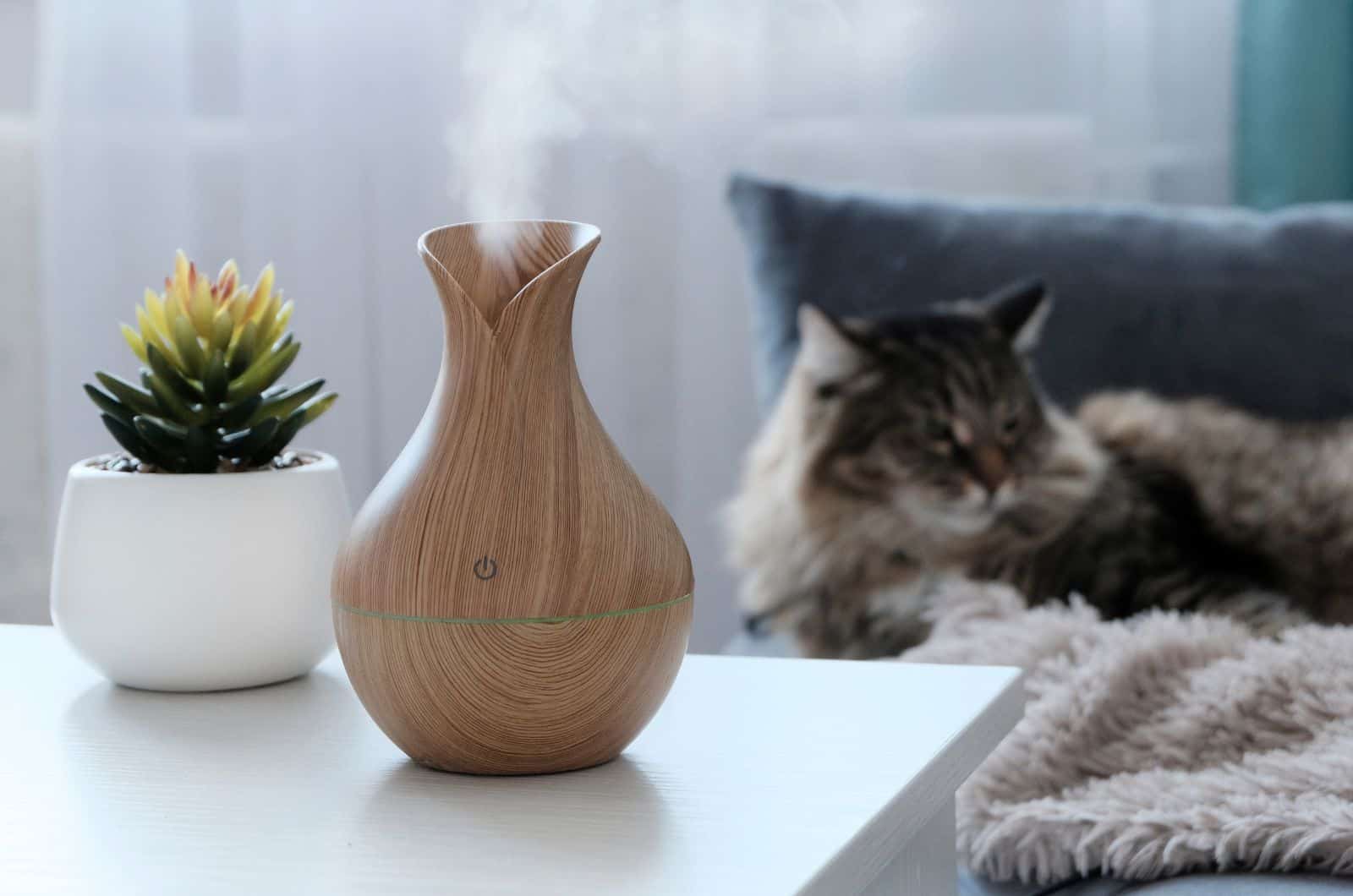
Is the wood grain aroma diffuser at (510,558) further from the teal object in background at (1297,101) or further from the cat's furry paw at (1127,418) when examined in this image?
the teal object in background at (1297,101)

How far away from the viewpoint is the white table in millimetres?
429

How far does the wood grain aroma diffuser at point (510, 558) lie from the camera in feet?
1.57

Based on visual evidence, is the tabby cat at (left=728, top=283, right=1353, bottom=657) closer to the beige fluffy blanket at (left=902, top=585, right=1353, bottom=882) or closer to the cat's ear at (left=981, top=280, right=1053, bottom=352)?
the cat's ear at (left=981, top=280, right=1053, bottom=352)

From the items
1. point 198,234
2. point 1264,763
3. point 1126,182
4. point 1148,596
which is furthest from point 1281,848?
point 198,234

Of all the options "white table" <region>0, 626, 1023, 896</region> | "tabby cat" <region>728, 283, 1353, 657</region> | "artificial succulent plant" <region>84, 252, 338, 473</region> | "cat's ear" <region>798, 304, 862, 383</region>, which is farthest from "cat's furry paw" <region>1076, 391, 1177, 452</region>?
"artificial succulent plant" <region>84, 252, 338, 473</region>

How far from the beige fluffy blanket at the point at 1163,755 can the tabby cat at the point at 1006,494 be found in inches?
5.9

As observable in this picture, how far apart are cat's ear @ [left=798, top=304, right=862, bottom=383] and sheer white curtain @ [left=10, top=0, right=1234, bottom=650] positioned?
19.0 inches

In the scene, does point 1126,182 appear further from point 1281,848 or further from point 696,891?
point 696,891

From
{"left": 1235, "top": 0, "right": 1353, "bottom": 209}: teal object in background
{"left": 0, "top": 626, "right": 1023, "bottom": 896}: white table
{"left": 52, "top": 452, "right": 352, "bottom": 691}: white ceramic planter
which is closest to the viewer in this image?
{"left": 0, "top": 626, "right": 1023, "bottom": 896}: white table

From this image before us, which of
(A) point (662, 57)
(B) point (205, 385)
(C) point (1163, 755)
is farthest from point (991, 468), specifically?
(A) point (662, 57)

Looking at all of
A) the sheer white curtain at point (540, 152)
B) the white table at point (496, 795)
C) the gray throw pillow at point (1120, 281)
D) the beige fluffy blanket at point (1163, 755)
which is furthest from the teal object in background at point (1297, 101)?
the white table at point (496, 795)

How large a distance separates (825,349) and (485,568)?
686 millimetres

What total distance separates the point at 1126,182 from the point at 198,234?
1.06 metres

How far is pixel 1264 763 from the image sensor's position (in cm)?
74
